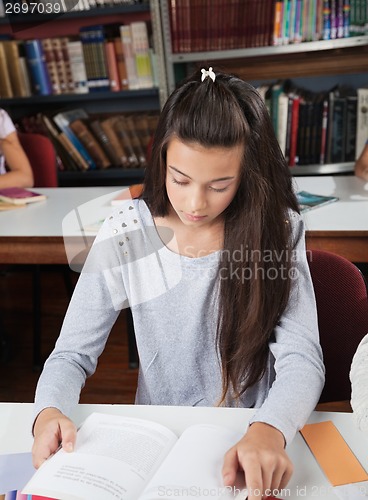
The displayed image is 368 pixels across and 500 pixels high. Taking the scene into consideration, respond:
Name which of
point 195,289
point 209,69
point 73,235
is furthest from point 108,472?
point 73,235

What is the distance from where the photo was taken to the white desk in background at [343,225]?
5.81 feet

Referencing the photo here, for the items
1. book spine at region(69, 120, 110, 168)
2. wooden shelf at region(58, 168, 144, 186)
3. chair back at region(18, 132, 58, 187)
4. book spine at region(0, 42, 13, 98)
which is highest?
book spine at region(0, 42, 13, 98)

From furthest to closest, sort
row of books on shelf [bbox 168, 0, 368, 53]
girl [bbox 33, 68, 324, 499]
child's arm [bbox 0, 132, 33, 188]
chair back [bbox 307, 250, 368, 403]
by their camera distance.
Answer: row of books on shelf [bbox 168, 0, 368, 53]
child's arm [bbox 0, 132, 33, 188]
chair back [bbox 307, 250, 368, 403]
girl [bbox 33, 68, 324, 499]

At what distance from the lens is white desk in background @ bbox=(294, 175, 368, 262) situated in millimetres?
1771

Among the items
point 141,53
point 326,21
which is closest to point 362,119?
point 326,21

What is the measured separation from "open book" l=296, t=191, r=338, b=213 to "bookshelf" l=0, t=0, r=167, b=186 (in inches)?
49.5

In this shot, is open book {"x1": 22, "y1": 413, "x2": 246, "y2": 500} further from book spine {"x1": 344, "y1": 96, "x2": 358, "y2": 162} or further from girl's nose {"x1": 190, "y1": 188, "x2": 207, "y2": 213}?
book spine {"x1": 344, "y1": 96, "x2": 358, "y2": 162}

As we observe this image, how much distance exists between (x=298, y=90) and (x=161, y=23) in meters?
0.71

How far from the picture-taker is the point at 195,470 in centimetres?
78

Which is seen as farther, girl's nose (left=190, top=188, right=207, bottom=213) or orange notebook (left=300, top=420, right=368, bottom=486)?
girl's nose (left=190, top=188, right=207, bottom=213)

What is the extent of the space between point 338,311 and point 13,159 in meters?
1.69

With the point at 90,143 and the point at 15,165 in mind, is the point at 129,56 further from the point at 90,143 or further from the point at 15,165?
the point at 15,165

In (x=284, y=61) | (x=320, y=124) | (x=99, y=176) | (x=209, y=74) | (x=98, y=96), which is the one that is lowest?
(x=99, y=176)

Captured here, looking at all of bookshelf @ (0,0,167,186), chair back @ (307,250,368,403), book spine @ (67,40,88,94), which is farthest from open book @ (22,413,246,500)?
book spine @ (67,40,88,94)
